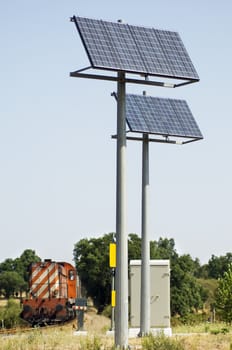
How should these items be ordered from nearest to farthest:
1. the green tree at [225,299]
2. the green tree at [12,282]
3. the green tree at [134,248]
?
the green tree at [225,299] → the green tree at [134,248] → the green tree at [12,282]

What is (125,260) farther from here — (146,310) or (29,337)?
(146,310)

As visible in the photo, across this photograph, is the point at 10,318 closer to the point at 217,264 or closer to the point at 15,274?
the point at 15,274

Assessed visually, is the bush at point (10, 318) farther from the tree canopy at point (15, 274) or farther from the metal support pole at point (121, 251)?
the tree canopy at point (15, 274)

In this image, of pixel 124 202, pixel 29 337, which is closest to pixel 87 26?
pixel 124 202

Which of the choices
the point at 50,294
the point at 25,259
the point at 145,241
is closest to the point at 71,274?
the point at 50,294

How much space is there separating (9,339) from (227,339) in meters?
6.00

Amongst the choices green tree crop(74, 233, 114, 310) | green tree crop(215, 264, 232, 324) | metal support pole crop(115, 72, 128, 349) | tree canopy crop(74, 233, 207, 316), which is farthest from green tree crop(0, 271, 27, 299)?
metal support pole crop(115, 72, 128, 349)

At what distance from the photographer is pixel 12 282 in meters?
113

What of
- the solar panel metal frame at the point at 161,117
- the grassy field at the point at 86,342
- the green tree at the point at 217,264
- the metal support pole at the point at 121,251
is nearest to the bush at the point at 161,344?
the grassy field at the point at 86,342

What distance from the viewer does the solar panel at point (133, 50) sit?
2477cm

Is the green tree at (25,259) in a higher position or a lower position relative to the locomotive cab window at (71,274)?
higher

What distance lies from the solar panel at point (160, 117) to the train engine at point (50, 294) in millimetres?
14628

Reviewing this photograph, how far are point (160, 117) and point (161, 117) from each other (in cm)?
5

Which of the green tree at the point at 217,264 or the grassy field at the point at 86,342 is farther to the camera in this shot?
the green tree at the point at 217,264
